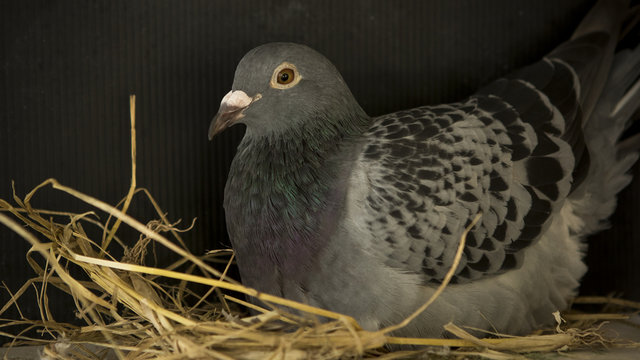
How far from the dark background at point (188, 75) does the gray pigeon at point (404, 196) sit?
0.40 meters

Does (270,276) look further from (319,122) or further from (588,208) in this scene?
(588,208)

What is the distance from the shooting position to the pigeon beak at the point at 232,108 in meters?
1.85

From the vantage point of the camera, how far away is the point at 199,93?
2.33 metres

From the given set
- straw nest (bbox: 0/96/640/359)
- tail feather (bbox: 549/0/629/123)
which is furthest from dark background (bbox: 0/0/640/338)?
straw nest (bbox: 0/96/640/359)

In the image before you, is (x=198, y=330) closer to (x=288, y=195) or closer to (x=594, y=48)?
(x=288, y=195)

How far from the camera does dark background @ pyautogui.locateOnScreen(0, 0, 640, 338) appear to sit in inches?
87.0

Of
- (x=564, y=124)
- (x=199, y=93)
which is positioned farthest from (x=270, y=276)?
(x=564, y=124)

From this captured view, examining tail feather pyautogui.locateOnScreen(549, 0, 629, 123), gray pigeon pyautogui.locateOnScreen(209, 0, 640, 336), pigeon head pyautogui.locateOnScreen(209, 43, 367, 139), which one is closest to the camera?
gray pigeon pyautogui.locateOnScreen(209, 0, 640, 336)

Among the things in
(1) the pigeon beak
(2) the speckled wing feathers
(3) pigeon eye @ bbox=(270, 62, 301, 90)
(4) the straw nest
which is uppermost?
(3) pigeon eye @ bbox=(270, 62, 301, 90)

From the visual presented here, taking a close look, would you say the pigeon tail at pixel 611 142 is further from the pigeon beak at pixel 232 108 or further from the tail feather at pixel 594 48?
the pigeon beak at pixel 232 108

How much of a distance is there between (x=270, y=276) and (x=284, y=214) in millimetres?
188

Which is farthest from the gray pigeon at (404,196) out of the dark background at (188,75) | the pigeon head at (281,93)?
the dark background at (188,75)

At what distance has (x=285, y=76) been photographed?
1908 millimetres

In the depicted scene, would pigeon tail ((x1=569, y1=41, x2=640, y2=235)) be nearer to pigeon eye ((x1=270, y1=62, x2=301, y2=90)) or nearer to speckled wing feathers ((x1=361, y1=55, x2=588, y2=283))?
speckled wing feathers ((x1=361, y1=55, x2=588, y2=283))
